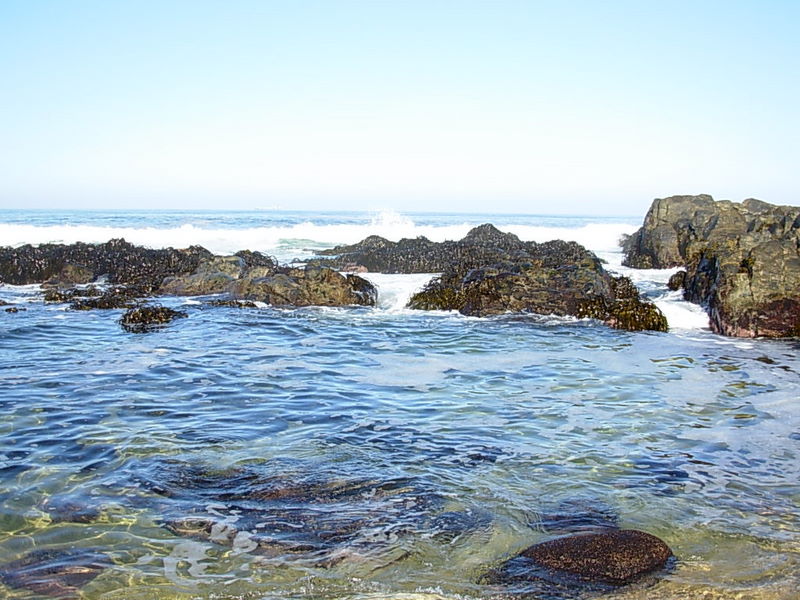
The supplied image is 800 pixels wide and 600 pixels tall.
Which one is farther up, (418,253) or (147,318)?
(418,253)

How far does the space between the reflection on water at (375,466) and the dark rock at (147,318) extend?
1.91 m

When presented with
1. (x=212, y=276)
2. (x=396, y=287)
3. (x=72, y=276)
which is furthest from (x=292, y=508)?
(x=72, y=276)

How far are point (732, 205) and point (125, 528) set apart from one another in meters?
23.4

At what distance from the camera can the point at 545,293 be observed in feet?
47.4

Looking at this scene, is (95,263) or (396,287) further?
(95,263)

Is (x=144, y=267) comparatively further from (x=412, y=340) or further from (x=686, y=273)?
(x=686, y=273)

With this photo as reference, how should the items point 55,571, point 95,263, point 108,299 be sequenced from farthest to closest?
point 95,263
point 108,299
point 55,571

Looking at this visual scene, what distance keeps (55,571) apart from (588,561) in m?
3.20

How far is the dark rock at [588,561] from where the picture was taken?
4.01 metres

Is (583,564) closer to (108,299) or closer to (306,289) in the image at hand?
(306,289)

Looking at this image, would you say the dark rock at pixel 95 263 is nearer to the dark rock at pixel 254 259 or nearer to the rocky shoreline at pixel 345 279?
the rocky shoreline at pixel 345 279

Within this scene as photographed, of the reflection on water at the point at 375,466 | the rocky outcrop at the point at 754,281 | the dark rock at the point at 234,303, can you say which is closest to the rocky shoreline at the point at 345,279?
the dark rock at the point at 234,303

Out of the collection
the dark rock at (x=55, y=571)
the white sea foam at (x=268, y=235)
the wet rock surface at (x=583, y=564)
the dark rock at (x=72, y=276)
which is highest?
the white sea foam at (x=268, y=235)

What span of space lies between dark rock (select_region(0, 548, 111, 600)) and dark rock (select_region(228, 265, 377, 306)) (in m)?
11.3
